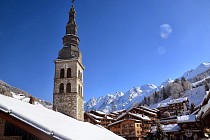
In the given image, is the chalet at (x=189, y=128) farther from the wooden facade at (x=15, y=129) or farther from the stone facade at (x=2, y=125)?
the stone facade at (x=2, y=125)

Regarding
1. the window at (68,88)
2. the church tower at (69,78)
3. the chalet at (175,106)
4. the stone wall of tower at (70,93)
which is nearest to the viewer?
the stone wall of tower at (70,93)

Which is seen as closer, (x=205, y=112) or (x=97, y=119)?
(x=205, y=112)

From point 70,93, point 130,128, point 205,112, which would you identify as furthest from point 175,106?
point 205,112

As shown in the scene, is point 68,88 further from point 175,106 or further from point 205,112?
point 175,106

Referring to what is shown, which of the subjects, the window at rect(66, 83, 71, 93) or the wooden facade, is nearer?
the wooden facade

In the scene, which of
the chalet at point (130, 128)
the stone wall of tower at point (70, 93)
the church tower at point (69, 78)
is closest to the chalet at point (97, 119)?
the chalet at point (130, 128)

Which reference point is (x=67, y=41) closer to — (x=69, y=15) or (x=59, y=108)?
(x=69, y=15)

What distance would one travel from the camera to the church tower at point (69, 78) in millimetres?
34769

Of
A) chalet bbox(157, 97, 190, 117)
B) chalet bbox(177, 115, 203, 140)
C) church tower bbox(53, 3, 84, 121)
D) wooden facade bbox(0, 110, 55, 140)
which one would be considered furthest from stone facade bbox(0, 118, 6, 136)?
chalet bbox(157, 97, 190, 117)

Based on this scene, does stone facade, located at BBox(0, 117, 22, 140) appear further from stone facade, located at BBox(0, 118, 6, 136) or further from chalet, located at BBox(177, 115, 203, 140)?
chalet, located at BBox(177, 115, 203, 140)

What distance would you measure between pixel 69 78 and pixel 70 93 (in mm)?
2743

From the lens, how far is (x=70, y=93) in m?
35.4

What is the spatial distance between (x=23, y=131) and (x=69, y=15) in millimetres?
38125

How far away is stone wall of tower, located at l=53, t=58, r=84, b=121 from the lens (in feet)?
113
